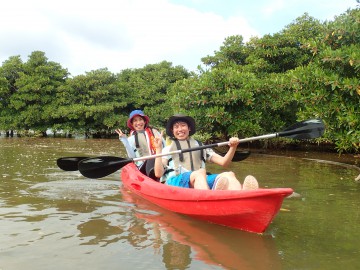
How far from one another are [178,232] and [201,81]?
8782mm

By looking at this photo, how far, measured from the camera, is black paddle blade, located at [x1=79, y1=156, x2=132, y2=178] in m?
5.40

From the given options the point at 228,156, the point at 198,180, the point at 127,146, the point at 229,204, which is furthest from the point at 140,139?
the point at 229,204

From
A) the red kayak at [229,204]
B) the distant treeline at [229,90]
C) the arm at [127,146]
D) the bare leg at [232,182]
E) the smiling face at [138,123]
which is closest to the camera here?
the red kayak at [229,204]

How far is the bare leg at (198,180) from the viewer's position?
164 inches

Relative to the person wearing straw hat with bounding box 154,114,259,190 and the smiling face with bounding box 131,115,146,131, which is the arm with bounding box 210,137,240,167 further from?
the smiling face with bounding box 131,115,146,131

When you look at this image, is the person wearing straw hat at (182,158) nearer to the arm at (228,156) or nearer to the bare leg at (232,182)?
the arm at (228,156)

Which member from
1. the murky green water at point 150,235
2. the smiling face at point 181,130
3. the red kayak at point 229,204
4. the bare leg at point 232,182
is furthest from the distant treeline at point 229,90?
the red kayak at point 229,204

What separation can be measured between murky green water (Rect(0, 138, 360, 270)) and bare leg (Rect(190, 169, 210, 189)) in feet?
1.39

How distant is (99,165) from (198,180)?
6.15 feet

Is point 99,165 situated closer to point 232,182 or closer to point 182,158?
point 182,158

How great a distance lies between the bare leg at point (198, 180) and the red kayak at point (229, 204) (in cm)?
16

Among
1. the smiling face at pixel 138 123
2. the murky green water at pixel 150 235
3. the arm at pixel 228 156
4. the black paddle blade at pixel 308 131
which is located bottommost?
the murky green water at pixel 150 235

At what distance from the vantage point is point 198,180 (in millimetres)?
4242

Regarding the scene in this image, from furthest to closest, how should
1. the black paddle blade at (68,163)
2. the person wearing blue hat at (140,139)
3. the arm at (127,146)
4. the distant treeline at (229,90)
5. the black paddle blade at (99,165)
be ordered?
the distant treeline at (229,90) → the person wearing blue hat at (140,139) → the arm at (127,146) → the black paddle blade at (68,163) → the black paddle blade at (99,165)
